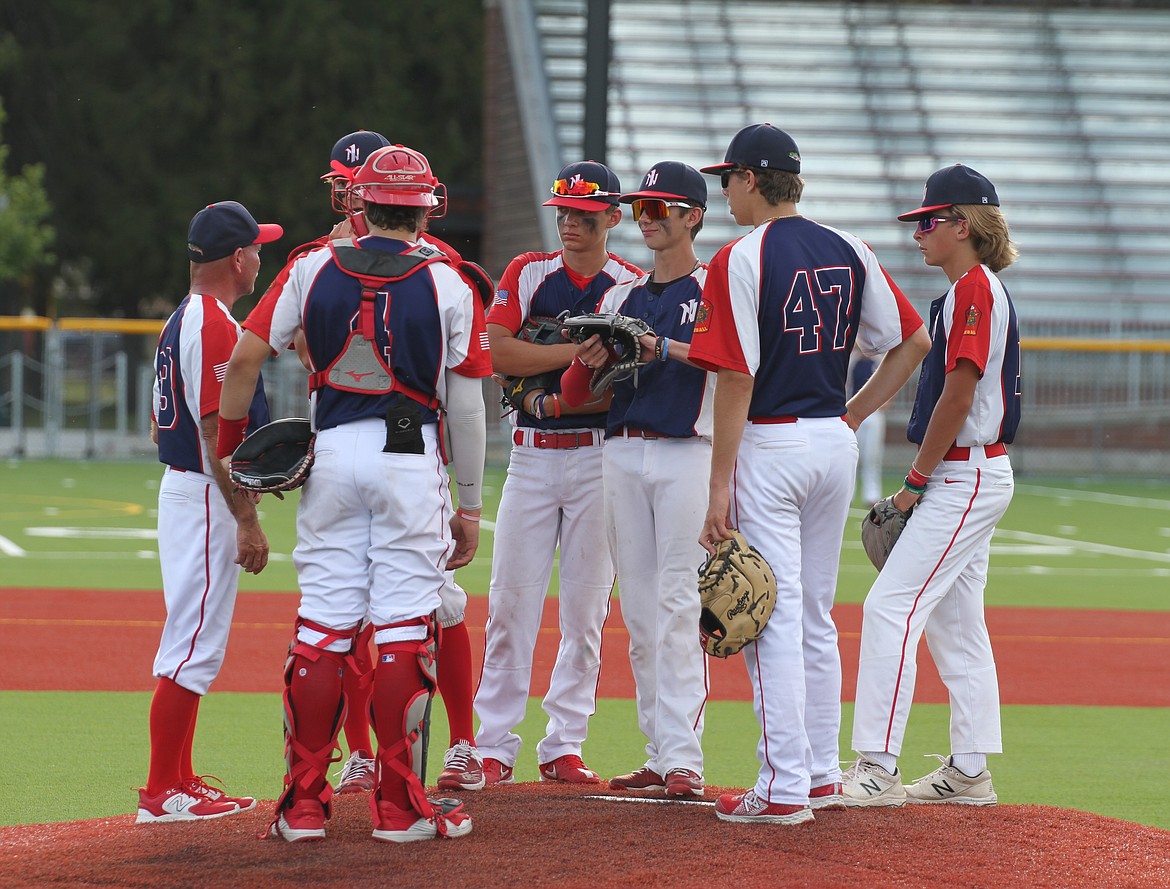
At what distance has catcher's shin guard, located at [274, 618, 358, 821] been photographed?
5102mm

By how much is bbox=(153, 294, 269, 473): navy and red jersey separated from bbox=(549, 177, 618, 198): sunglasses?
1498 mm

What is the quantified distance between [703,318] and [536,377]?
108 cm

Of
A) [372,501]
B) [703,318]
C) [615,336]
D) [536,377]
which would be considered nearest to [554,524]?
[536,377]

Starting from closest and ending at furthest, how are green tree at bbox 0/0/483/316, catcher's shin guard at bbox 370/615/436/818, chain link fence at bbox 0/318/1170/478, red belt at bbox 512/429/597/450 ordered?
catcher's shin guard at bbox 370/615/436/818
red belt at bbox 512/429/597/450
chain link fence at bbox 0/318/1170/478
green tree at bbox 0/0/483/316

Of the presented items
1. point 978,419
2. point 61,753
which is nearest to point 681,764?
point 978,419

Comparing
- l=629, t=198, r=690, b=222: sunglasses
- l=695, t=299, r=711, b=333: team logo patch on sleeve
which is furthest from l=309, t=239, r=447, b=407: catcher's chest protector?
l=629, t=198, r=690, b=222: sunglasses

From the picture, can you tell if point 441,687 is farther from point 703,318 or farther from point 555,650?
point 555,650

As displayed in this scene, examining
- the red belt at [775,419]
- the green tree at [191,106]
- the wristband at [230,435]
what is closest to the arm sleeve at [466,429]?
the wristband at [230,435]

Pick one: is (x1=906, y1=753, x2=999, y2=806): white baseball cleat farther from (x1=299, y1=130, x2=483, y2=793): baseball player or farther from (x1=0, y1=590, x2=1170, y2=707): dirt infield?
(x1=0, y1=590, x2=1170, y2=707): dirt infield

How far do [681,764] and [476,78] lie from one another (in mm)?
37340

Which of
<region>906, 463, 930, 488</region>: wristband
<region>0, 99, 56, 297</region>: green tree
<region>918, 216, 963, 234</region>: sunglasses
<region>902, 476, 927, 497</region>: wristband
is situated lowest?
<region>902, 476, 927, 497</region>: wristband

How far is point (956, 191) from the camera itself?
6.05 m

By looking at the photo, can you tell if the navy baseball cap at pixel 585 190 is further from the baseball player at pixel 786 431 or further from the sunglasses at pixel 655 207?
the baseball player at pixel 786 431

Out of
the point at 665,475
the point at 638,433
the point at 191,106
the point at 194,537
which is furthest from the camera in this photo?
the point at 191,106
